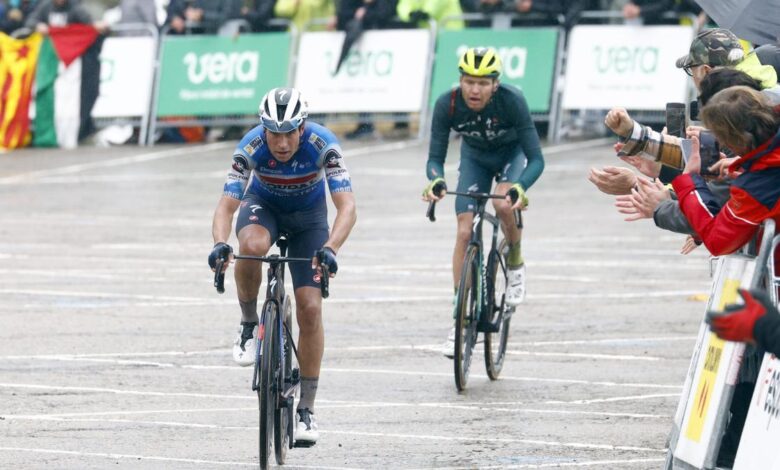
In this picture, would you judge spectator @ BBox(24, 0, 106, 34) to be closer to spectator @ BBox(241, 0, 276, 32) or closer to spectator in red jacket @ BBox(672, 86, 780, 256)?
spectator @ BBox(241, 0, 276, 32)

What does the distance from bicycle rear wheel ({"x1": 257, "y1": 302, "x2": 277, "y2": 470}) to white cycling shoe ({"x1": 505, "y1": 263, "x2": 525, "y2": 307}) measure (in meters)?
3.58

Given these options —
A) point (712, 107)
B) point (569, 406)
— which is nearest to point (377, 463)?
point (569, 406)

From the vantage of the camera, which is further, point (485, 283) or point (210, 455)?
point (485, 283)

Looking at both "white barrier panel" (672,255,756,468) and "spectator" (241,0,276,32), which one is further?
"spectator" (241,0,276,32)

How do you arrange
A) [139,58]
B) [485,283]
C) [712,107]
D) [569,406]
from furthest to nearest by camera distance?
1. [139,58]
2. [485,283]
3. [569,406]
4. [712,107]

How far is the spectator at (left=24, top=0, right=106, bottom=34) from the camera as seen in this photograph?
25891 millimetres

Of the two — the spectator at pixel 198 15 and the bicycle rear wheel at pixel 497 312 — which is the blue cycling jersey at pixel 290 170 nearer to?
the bicycle rear wheel at pixel 497 312

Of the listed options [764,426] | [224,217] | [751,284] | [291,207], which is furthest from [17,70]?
[764,426]

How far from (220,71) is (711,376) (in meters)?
19.0

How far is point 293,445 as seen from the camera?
9.17 m

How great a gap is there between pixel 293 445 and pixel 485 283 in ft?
9.98

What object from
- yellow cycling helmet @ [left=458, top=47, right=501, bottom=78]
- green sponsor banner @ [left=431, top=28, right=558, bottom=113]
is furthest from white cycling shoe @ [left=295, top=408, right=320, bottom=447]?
green sponsor banner @ [left=431, top=28, right=558, bottom=113]

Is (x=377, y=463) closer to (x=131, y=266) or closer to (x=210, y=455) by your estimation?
(x=210, y=455)

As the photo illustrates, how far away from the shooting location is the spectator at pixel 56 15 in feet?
84.9
